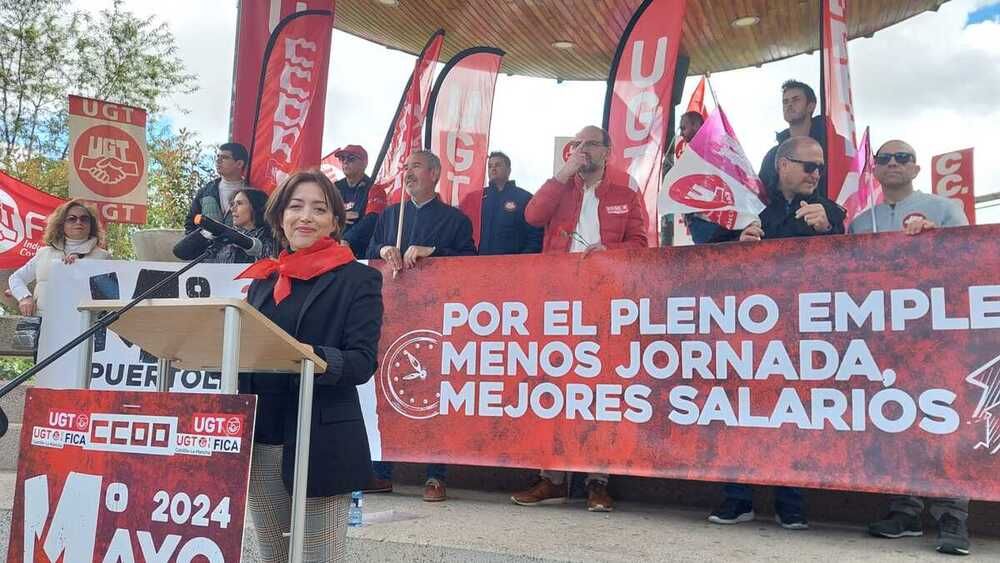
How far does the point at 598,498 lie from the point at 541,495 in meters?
0.32

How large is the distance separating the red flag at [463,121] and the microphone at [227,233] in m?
3.30

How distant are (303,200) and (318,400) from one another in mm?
550

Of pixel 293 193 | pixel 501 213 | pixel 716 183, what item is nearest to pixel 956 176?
pixel 501 213

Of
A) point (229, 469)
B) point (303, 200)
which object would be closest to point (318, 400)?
point (229, 469)

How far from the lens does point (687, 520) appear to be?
3787 mm

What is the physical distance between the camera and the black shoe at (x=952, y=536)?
10.3ft

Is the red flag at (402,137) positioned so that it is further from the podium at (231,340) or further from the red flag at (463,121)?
the podium at (231,340)

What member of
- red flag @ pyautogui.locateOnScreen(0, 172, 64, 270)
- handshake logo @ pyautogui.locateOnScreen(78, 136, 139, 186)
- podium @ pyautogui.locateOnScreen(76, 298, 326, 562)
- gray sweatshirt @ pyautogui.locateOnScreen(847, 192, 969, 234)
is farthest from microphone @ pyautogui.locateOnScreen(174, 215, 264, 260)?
red flag @ pyautogui.locateOnScreen(0, 172, 64, 270)

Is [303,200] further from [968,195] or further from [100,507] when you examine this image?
[968,195]

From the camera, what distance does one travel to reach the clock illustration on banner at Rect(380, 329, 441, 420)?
13.9 ft

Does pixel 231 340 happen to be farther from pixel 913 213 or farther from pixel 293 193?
pixel 913 213

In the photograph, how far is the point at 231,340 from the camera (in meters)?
1.87

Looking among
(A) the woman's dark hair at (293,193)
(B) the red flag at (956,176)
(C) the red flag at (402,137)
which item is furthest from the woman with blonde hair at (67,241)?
(B) the red flag at (956,176)

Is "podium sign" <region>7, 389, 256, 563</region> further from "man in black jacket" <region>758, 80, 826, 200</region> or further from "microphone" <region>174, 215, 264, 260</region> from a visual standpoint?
"man in black jacket" <region>758, 80, 826, 200</region>
